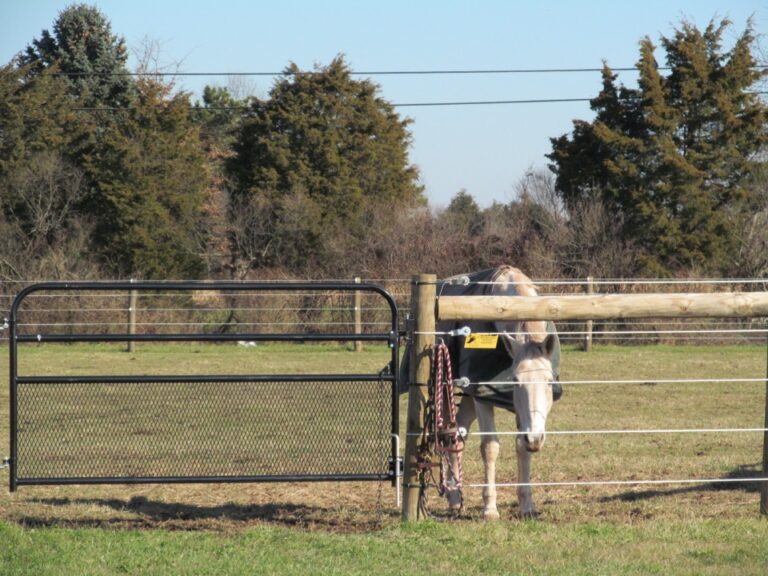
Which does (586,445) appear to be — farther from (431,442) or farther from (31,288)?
(31,288)

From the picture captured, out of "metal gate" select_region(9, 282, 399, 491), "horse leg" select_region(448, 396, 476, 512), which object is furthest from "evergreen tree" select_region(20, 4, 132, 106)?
"horse leg" select_region(448, 396, 476, 512)

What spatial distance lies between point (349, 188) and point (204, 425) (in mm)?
22985

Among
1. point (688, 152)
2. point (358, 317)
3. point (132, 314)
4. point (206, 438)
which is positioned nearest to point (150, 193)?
point (132, 314)

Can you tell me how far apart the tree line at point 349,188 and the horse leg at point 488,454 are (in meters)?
19.3

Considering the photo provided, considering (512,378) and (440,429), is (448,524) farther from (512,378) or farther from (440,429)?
(512,378)

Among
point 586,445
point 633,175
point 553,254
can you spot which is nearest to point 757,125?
point 633,175

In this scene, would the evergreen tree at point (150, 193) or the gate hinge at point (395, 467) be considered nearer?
the gate hinge at point (395, 467)

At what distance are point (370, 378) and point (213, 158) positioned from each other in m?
35.5

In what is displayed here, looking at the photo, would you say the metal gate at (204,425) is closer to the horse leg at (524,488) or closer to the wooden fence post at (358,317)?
the horse leg at (524,488)

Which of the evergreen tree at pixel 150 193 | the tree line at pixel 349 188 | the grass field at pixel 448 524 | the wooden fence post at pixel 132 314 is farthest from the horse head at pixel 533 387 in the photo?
the evergreen tree at pixel 150 193

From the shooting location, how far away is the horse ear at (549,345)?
7.03m

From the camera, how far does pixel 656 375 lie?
54.7 ft

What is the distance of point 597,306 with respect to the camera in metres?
6.68

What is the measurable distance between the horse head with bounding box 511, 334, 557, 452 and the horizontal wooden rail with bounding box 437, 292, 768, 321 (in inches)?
16.8
